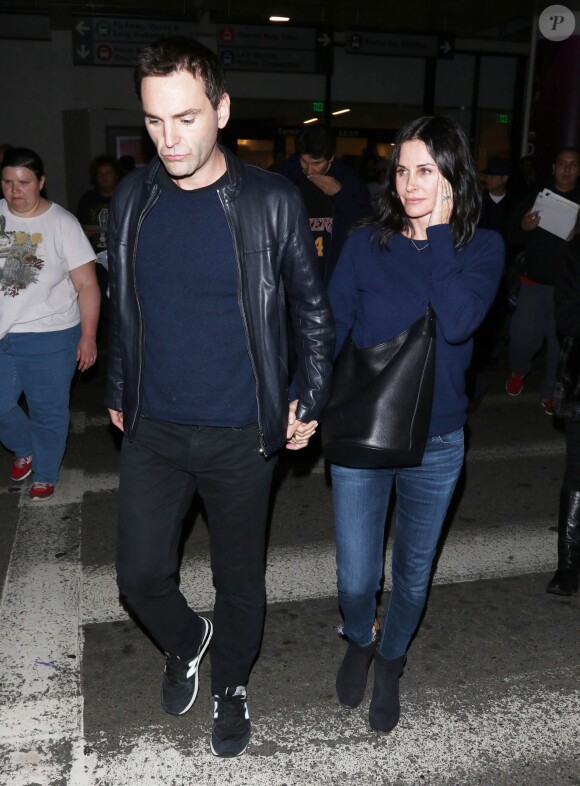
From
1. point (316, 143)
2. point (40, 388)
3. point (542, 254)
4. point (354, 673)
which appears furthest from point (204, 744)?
point (542, 254)

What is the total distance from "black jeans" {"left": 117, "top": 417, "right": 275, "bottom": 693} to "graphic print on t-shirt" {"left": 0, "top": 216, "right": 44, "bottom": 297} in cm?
224

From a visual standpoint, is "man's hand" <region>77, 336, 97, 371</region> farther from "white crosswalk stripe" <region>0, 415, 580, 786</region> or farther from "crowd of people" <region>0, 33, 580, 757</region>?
"crowd of people" <region>0, 33, 580, 757</region>

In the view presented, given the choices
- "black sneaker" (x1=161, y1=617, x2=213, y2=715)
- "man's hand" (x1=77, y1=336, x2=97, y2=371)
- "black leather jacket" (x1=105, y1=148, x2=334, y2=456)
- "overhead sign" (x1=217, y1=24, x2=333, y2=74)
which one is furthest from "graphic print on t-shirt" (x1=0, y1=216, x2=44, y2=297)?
"overhead sign" (x1=217, y1=24, x2=333, y2=74)

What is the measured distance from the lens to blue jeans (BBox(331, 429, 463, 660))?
2717 mm

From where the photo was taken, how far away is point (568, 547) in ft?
13.1

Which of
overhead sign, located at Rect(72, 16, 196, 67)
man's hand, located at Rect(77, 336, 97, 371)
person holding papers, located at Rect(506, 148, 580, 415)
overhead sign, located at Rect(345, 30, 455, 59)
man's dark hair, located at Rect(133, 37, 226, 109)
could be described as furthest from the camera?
overhead sign, located at Rect(345, 30, 455, 59)

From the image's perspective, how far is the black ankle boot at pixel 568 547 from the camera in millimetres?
3959

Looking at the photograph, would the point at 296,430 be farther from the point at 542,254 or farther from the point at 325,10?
the point at 325,10

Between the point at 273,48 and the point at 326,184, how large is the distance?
11544mm

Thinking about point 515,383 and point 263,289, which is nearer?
point 263,289

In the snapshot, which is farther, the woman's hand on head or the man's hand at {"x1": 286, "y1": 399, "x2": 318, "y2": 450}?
the man's hand at {"x1": 286, "y1": 399, "x2": 318, "y2": 450}

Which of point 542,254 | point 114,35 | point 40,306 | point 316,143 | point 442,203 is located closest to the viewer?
point 442,203

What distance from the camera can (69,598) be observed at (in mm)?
3916

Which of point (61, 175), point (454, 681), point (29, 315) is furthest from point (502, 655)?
point (61, 175)
